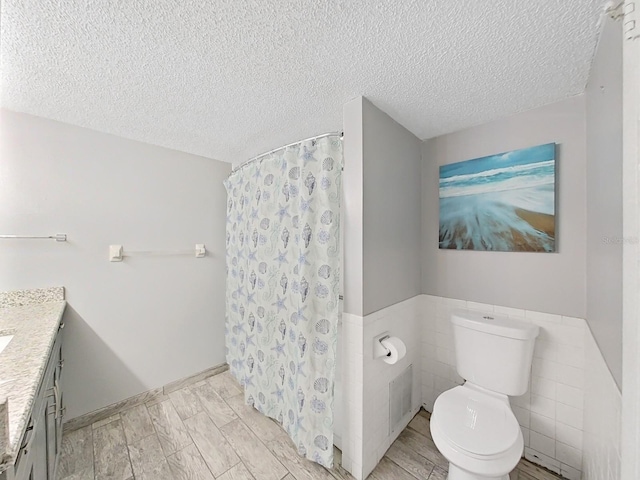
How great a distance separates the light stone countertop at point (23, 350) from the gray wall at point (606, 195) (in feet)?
5.44

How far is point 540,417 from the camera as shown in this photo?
1.45 m

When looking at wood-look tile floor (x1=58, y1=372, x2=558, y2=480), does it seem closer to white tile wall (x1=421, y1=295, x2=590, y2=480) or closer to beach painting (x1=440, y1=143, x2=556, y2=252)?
white tile wall (x1=421, y1=295, x2=590, y2=480)

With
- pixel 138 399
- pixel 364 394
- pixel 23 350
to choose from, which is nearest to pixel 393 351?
pixel 364 394

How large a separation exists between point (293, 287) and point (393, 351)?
71 centimetres

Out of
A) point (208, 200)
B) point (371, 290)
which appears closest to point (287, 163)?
point (371, 290)

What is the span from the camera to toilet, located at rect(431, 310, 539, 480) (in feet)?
3.59

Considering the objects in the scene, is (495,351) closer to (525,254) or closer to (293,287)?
(525,254)

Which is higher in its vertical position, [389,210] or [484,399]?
[389,210]

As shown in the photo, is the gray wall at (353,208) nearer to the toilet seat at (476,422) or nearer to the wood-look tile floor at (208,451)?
the toilet seat at (476,422)

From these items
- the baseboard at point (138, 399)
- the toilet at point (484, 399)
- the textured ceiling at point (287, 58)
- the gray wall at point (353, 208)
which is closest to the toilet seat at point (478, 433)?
the toilet at point (484, 399)

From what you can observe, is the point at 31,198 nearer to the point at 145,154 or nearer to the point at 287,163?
the point at 145,154

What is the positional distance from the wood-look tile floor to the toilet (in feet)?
1.09

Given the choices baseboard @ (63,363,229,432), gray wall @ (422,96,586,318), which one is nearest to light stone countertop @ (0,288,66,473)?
baseboard @ (63,363,229,432)

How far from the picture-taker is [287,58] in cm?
109
